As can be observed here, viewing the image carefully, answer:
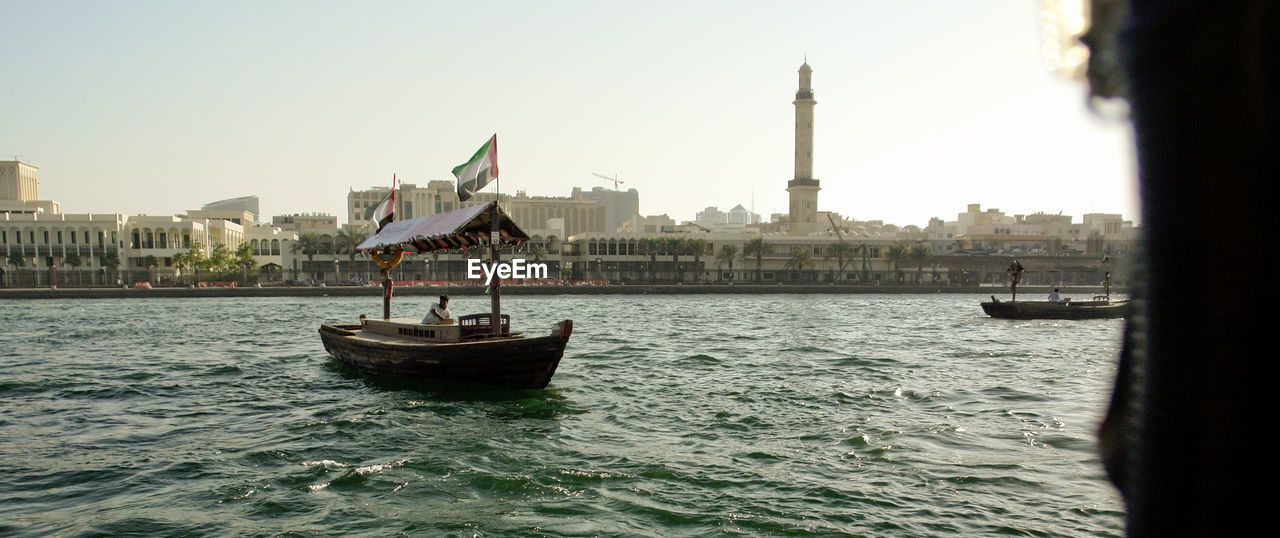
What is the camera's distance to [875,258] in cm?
10088

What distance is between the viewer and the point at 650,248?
96688mm

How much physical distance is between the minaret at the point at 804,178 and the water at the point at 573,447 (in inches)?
3801

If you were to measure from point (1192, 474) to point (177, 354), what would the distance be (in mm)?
30087

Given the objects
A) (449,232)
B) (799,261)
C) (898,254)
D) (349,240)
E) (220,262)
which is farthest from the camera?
(799,261)

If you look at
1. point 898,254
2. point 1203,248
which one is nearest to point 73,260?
point 898,254

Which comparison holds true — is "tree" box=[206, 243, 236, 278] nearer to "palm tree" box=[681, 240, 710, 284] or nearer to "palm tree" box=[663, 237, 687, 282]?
"palm tree" box=[663, 237, 687, 282]

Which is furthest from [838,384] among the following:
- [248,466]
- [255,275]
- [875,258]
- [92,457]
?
[875,258]

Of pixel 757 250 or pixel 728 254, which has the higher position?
pixel 757 250

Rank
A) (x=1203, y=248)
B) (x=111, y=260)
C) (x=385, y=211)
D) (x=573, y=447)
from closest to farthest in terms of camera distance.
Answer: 1. (x=1203, y=248)
2. (x=573, y=447)
3. (x=385, y=211)
4. (x=111, y=260)

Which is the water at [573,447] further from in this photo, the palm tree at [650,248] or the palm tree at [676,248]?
the palm tree at [650,248]

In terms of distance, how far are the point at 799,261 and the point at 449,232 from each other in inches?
3201

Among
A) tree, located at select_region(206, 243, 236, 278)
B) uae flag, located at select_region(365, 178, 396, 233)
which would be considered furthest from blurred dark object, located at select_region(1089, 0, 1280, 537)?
tree, located at select_region(206, 243, 236, 278)

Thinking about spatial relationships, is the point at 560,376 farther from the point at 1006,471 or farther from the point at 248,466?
the point at 1006,471

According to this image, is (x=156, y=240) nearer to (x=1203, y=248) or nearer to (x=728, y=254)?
(x=728, y=254)
